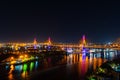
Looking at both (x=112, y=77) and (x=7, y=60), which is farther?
(x=7, y=60)

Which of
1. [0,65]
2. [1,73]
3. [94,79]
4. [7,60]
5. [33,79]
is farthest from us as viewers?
[7,60]

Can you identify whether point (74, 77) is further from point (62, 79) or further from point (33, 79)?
point (33, 79)

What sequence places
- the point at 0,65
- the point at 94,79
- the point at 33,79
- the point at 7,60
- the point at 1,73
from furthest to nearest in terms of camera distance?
the point at 7,60, the point at 0,65, the point at 1,73, the point at 33,79, the point at 94,79

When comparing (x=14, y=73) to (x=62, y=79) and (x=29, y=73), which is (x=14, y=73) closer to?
(x=29, y=73)

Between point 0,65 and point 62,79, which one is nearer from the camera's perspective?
point 62,79

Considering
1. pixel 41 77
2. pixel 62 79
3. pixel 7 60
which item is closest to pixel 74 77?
pixel 62 79

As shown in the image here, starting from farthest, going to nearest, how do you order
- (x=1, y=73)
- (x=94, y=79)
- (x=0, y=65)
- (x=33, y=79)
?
(x=0, y=65)
(x=1, y=73)
(x=33, y=79)
(x=94, y=79)

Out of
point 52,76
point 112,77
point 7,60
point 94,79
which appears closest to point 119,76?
point 112,77

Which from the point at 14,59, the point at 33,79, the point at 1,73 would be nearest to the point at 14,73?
the point at 1,73

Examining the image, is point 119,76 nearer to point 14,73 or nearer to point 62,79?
point 62,79
